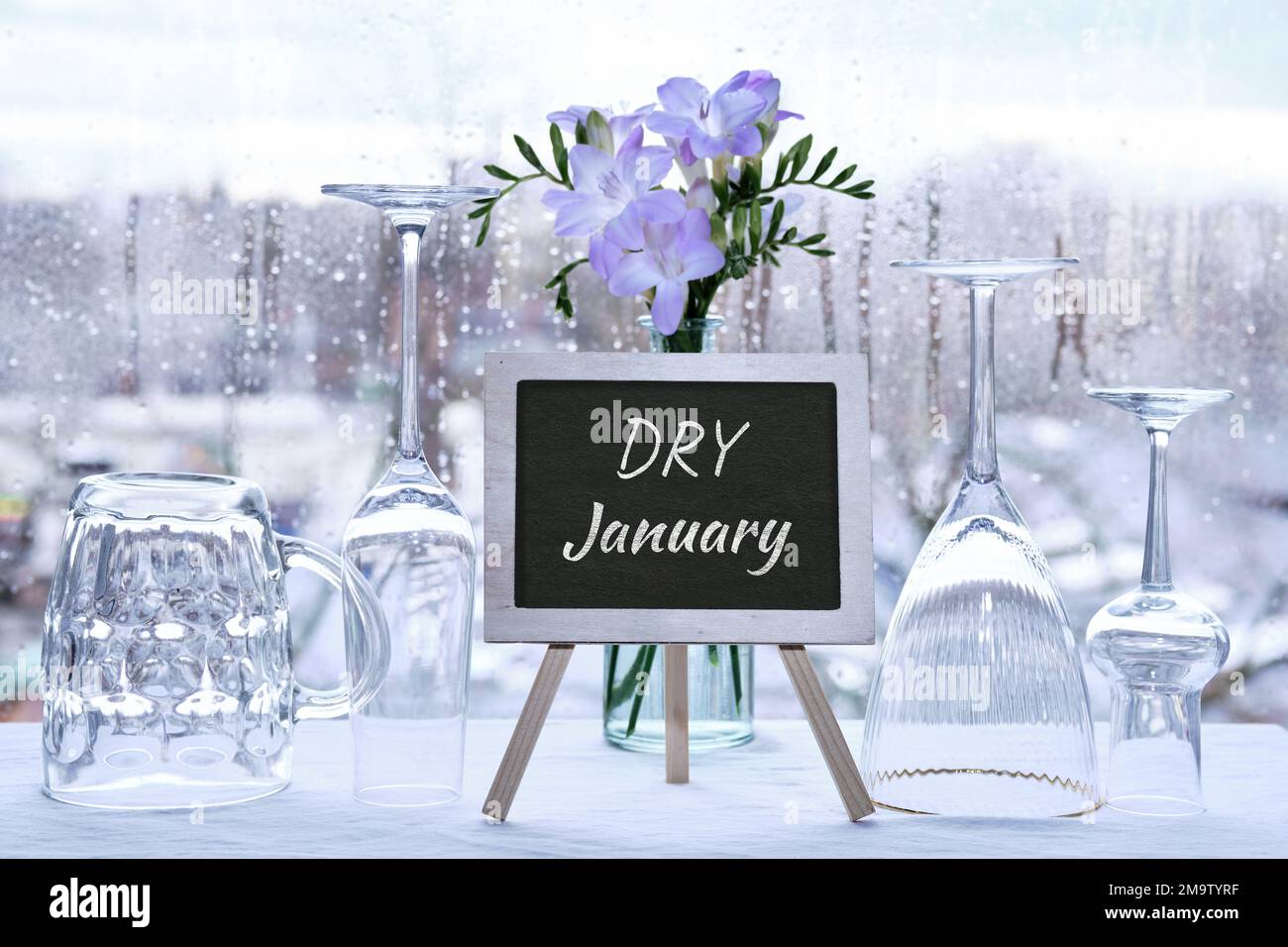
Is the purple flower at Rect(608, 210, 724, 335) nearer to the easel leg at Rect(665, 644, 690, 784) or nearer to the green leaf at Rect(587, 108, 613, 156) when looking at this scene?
the green leaf at Rect(587, 108, 613, 156)

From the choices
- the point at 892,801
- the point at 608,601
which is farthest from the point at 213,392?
the point at 892,801

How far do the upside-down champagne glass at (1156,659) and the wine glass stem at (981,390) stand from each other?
0.08 m

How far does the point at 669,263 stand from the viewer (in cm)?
102

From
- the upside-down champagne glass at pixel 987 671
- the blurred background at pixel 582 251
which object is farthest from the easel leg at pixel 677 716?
the blurred background at pixel 582 251

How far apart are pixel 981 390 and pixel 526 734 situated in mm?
406

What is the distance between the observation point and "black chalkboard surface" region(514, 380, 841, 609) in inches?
38.0

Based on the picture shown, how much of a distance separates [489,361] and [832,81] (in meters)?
0.75

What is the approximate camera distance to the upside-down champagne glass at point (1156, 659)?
3.10 ft

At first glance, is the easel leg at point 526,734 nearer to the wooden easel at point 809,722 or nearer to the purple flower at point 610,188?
the wooden easel at point 809,722

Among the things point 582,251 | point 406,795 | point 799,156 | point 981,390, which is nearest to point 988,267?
point 981,390

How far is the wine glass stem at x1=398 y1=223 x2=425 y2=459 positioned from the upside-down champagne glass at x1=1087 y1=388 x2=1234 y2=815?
0.47 meters

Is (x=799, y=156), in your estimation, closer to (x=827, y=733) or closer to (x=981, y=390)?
(x=981, y=390)
